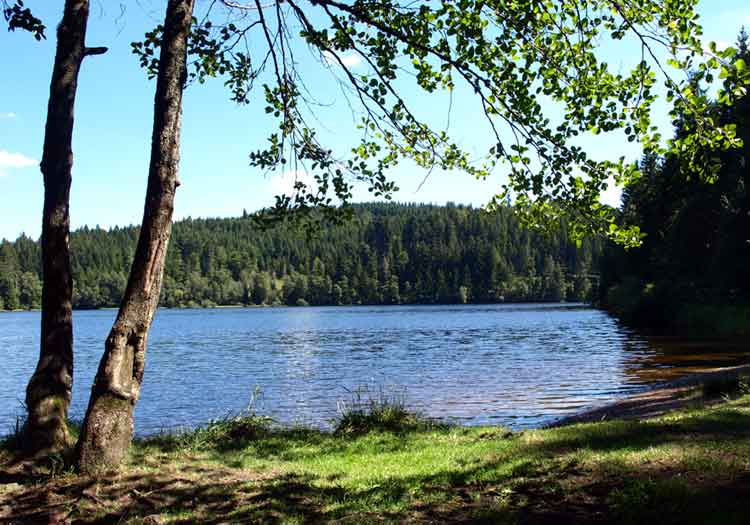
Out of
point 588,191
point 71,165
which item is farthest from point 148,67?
point 588,191

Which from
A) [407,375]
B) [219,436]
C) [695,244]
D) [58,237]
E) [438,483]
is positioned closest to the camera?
[438,483]

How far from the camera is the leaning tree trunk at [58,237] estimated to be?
27.4 ft

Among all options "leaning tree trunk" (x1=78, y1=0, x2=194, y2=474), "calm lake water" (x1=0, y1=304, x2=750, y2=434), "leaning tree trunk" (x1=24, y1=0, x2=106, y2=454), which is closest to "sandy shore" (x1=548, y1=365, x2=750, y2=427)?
"calm lake water" (x1=0, y1=304, x2=750, y2=434)

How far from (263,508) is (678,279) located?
50.8m

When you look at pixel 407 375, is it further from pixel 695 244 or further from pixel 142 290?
pixel 695 244

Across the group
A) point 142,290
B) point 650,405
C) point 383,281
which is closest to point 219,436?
point 142,290

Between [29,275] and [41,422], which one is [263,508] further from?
[29,275]

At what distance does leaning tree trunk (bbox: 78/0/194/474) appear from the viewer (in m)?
7.38

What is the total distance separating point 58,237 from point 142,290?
1688 mm

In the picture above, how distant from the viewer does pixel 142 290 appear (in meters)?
7.64

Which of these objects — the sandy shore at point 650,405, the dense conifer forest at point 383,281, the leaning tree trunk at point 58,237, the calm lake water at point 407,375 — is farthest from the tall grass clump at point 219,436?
the dense conifer forest at point 383,281

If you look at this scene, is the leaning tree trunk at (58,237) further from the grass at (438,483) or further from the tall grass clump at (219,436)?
the tall grass clump at (219,436)

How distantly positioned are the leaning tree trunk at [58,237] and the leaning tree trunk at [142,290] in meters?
1.08

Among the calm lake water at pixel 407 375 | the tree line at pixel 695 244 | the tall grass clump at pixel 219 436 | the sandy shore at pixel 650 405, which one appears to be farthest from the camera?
the tree line at pixel 695 244
